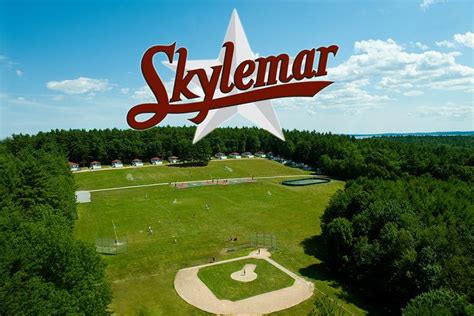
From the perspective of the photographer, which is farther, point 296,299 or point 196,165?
point 196,165

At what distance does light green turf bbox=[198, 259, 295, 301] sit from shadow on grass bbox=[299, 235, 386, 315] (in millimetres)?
3764

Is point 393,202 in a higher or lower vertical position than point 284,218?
higher

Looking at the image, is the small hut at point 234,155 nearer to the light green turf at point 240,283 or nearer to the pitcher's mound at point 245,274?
the light green turf at point 240,283

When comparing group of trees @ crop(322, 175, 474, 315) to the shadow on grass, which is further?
the shadow on grass

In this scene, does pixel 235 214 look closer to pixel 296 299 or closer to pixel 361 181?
pixel 361 181

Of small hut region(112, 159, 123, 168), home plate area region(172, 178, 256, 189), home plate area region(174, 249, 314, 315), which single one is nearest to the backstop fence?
home plate area region(174, 249, 314, 315)

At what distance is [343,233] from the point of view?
39938 mm

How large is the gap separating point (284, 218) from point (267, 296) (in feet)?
94.5

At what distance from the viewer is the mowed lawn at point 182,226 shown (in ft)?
118

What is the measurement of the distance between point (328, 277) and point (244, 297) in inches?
446

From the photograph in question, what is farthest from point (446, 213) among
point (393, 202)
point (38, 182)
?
point (38, 182)

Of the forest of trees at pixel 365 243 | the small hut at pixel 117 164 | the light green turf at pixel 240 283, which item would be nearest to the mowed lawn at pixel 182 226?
the light green turf at pixel 240 283

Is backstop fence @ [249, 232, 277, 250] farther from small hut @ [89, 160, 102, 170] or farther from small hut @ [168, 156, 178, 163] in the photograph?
small hut @ [89, 160, 102, 170]

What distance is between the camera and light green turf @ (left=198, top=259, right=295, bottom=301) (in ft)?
114
